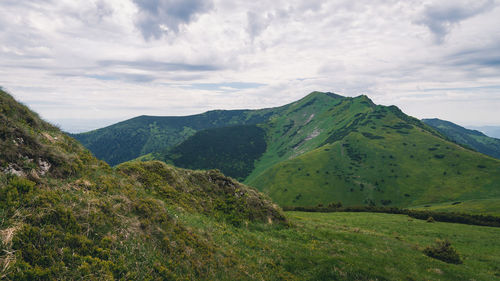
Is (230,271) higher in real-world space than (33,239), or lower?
lower

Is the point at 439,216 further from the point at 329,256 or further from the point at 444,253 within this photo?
the point at 329,256

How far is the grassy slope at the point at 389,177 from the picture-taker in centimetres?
13362

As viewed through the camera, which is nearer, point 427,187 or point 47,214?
point 47,214

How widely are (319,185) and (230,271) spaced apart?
158 metres

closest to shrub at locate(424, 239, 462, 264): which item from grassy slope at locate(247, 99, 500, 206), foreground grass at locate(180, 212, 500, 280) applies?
foreground grass at locate(180, 212, 500, 280)

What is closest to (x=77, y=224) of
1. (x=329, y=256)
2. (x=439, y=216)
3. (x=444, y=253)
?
(x=329, y=256)

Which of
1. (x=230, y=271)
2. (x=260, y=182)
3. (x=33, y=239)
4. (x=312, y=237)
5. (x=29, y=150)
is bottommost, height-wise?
(x=260, y=182)

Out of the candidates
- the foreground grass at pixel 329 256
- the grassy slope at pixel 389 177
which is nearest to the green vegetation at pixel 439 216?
the foreground grass at pixel 329 256

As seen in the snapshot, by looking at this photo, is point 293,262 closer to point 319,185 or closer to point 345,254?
point 345,254

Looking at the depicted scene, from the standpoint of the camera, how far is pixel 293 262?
18.8 meters

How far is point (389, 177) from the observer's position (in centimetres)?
16412

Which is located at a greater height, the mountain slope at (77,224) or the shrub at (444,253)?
the mountain slope at (77,224)

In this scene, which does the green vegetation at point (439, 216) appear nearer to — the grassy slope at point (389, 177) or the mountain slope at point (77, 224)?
the mountain slope at point (77, 224)

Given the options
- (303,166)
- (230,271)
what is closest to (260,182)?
(303,166)
